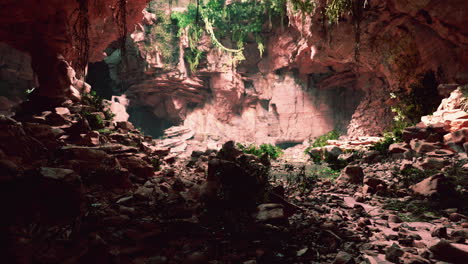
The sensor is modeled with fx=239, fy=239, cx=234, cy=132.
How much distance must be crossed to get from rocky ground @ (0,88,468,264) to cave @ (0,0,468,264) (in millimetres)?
12

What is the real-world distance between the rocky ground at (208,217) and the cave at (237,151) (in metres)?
0.01

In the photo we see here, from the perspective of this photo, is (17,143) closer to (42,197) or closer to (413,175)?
(42,197)

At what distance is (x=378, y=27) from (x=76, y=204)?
33.7 feet

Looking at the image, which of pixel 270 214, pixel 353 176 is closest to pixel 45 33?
pixel 270 214

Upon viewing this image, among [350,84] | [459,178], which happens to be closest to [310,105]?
[350,84]

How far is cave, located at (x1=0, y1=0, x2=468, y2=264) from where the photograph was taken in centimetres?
157

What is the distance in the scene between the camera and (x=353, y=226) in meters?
2.22

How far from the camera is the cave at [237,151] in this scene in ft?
5.15

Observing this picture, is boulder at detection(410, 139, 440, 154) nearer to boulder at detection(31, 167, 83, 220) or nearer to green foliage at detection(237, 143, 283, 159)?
green foliage at detection(237, 143, 283, 159)

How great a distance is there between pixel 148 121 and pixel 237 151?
59.0 ft

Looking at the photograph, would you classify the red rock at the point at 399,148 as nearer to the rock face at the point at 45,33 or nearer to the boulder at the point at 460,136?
the boulder at the point at 460,136

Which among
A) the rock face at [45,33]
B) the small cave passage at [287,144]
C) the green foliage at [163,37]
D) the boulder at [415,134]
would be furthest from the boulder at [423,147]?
the green foliage at [163,37]

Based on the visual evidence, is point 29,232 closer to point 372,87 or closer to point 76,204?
point 76,204

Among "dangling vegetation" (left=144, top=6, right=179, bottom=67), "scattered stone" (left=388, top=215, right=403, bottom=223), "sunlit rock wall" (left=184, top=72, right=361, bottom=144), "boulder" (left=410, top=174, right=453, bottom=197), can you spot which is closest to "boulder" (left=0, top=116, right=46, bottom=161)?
"scattered stone" (left=388, top=215, right=403, bottom=223)
